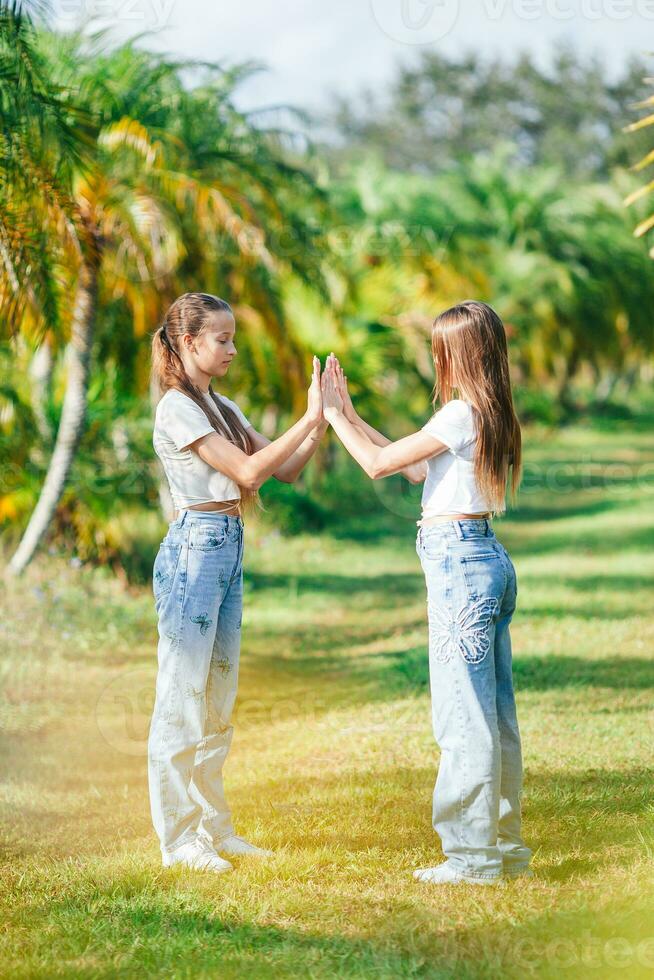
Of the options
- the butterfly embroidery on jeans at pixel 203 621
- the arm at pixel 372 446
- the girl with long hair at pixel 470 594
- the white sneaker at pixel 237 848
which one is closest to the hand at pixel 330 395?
the arm at pixel 372 446

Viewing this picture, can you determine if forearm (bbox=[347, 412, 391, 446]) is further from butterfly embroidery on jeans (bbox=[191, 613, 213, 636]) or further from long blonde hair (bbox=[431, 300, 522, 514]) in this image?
butterfly embroidery on jeans (bbox=[191, 613, 213, 636])

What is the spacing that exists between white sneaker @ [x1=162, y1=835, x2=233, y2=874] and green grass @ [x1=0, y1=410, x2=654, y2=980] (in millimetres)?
58

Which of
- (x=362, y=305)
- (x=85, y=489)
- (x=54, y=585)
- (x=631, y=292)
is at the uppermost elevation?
(x=631, y=292)

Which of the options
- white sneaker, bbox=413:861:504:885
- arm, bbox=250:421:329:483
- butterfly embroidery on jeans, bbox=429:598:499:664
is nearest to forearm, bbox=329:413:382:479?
arm, bbox=250:421:329:483

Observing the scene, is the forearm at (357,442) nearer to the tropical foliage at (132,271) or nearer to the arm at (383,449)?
the arm at (383,449)

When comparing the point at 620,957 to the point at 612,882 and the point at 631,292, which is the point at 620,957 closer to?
the point at 612,882

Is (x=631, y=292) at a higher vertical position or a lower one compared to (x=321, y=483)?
higher

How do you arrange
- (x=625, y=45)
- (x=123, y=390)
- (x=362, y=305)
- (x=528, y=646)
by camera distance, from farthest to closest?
(x=625, y=45) < (x=362, y=305) < (x=123, y=390) < (x=528, y=646)

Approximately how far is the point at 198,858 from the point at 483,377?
6.22ft

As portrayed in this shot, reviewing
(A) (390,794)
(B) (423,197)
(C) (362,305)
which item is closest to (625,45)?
(B) (423,197)

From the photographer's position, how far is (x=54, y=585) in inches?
360

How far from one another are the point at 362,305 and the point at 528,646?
7.87 meters

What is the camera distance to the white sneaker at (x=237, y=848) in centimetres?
411

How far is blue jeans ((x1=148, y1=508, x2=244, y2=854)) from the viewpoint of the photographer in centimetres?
392
